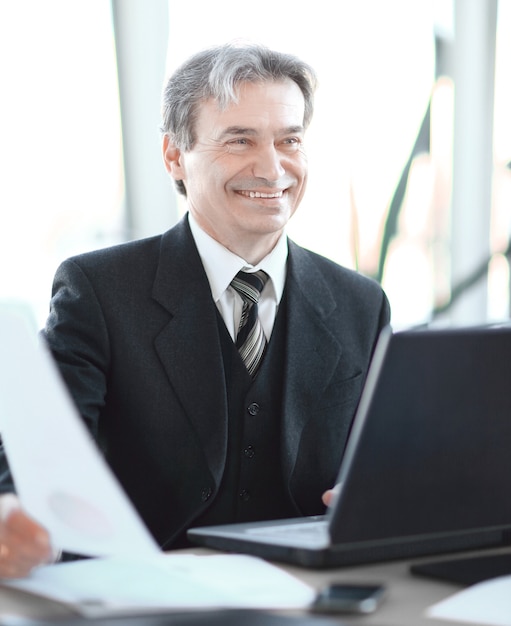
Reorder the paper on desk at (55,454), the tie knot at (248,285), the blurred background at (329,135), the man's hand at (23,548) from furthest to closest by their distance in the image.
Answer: the blurred background at (329,135), the tie knot at (248,285), the man's hand at (23,548), the paper on desk at (55,454)

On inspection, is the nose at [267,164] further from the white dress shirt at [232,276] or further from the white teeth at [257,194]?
the white dress shirt at [232,276]

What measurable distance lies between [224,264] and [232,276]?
0.10 ft

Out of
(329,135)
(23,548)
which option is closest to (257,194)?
(23,548)

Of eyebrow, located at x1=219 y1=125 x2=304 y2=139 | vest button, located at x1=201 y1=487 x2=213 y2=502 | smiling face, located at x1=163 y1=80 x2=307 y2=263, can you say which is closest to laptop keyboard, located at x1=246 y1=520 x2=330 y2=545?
vest button, located at x1=201 y1=487 x2=213 y2=502

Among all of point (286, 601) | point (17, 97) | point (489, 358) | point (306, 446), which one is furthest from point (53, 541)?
point (17, 97)

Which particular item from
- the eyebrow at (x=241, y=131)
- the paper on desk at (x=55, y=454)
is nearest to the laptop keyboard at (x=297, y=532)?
the paper on desk at (x=55, y=454)

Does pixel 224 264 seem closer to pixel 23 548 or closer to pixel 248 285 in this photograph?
pixel 248 285

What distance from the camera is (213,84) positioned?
1.91 metres

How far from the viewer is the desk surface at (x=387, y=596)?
1033mm

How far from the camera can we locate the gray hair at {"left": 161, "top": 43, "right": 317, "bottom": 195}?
1.89m

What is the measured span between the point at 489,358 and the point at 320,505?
0.82 meters

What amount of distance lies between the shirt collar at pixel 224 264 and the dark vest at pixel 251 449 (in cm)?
10

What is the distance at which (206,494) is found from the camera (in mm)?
1743

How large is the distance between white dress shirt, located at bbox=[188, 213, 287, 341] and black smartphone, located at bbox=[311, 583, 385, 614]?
0.87 meters
